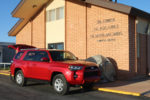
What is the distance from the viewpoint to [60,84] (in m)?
8.71

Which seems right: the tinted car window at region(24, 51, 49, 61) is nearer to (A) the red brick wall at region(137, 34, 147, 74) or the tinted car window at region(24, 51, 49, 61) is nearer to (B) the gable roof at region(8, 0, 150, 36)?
(B) the gable roof at region(8, 0, 150, 36)

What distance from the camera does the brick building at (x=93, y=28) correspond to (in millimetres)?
12617

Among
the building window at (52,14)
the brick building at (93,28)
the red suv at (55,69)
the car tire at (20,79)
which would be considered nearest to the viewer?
the red suv at (55,69)

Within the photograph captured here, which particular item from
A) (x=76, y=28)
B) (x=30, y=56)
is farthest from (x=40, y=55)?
(x=76, y=28)

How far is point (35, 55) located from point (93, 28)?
18.1 ft

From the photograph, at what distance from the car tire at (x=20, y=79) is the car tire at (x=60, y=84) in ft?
7.58

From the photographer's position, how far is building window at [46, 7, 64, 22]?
56.7 ft

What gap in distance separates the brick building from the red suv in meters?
3.90

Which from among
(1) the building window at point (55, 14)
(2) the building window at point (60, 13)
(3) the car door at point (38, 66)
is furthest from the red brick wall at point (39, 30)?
(3) the car door at point (38, 66)

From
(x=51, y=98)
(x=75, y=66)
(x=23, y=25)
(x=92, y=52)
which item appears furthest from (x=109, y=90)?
(x=23, y=25)

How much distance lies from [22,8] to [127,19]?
9.65 meters

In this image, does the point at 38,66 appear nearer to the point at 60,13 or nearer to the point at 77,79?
the point at 77,79

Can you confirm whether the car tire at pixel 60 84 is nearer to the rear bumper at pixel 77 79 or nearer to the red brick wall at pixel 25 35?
the rear bumper at pixel 77 79

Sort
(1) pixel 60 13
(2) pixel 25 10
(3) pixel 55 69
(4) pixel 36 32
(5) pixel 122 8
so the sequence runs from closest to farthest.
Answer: (3) pixel 55 69 → (5) pixel 122 8 → (1) pixel 60 13 → (2) pixel 25 10 → (4) pixel 36 32
